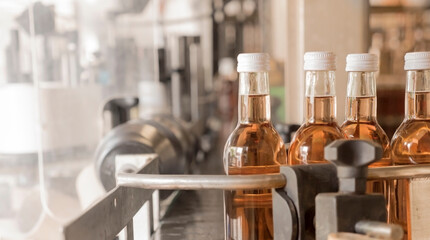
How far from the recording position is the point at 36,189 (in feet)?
4.69

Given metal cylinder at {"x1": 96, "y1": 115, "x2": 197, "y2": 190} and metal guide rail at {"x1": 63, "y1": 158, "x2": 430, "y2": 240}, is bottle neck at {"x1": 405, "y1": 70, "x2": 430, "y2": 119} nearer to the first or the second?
metal guide rail at {"x1": 63, "y1": 158, "x2": 430, "y2": 240}

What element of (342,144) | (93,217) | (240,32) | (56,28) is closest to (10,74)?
(56,28)

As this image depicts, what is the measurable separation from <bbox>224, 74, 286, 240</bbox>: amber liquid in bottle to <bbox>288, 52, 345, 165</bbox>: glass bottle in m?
0.03

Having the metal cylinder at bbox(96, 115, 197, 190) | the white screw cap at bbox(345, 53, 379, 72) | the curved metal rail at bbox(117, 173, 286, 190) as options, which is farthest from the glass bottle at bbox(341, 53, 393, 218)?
the metal cylinder at bbox(96, 115, 197, 190)

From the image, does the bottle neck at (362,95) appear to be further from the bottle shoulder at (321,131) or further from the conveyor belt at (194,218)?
the conveyor belt at (194,218)

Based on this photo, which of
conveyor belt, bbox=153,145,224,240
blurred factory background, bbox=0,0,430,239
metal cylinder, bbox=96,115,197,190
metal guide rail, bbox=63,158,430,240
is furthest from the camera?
blurred factory background, bbox=0,0,430,239

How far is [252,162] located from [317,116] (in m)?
0.08

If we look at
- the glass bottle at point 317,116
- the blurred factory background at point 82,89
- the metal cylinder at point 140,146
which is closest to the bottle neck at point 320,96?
the glass bottle at point 317,116

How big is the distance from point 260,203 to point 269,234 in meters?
0.03

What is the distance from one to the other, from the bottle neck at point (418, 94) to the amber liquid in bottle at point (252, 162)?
5.9 inches

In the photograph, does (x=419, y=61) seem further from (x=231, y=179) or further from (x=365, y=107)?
(x=231, y=179)

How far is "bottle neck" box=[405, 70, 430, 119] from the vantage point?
0.53 m

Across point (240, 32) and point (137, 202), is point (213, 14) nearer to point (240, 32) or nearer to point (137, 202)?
point (240, 32)

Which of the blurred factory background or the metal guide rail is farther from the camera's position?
the blurred factory background
